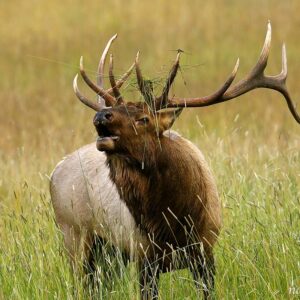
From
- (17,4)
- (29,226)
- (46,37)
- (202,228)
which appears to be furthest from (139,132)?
(17,4)

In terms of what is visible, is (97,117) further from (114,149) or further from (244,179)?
(244,179)

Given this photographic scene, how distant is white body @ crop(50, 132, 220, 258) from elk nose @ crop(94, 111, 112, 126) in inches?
24.8

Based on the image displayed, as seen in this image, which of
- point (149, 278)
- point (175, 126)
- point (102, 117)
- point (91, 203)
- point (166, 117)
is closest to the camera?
point (102, 117)

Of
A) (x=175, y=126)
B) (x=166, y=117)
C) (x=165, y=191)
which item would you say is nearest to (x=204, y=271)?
(x=165, y=191)

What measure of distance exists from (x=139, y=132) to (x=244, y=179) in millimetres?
1576

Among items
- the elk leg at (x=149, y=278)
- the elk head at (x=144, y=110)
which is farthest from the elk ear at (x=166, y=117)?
the elk leg at (x=149, y=278)

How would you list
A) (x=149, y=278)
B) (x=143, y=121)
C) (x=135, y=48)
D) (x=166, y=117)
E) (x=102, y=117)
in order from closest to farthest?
(x=102, y=117), (x=143, y=121), (x=166, y=117), (x=149, y=278), (x=135, y=48)

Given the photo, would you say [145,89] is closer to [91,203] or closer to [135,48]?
[91,203]

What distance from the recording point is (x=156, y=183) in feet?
17.9

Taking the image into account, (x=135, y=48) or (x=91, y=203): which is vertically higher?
(x=135, y=48)

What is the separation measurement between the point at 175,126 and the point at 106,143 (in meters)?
6.22

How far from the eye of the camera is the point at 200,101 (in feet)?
17.9

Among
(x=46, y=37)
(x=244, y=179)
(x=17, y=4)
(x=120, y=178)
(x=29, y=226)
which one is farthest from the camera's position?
(x=17, y=4)

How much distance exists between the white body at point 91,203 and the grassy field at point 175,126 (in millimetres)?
111
